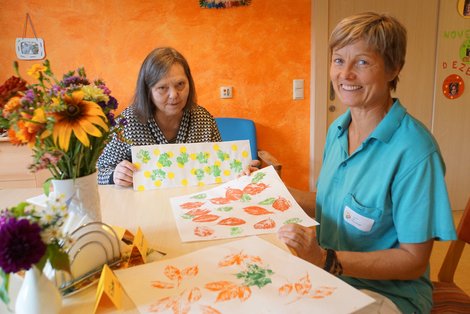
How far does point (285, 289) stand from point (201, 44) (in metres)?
2.44

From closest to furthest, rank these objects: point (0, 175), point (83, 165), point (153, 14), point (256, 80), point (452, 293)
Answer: point (83, 165) < point (452, 293) < point (0, 175) < point (153, 14) < point (256, 80)

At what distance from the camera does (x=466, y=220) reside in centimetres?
128

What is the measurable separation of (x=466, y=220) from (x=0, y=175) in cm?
277

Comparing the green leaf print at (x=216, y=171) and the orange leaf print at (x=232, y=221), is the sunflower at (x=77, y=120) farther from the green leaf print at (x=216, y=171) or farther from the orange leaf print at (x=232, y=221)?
the green leaf print at (x=216, y=171)

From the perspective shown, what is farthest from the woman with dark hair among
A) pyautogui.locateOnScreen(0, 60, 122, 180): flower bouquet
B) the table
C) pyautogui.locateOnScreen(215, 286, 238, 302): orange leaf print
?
pyautogui.locateOnScreen(215, 286, 238, 302): orange leaf print

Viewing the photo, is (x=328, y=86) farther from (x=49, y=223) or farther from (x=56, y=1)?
(x=49, y=223)

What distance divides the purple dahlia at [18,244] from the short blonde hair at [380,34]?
1.00 metres

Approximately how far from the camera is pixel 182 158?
145 cm

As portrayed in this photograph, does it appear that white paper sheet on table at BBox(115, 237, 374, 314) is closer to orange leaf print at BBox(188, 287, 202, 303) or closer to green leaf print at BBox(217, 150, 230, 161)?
orange leaf print at BBox(188, 287, 202, 303)

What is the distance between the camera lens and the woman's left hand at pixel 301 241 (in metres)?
0.93

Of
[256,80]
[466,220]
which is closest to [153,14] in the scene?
[256,80]

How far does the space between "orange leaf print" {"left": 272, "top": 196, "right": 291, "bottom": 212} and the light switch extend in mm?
1950

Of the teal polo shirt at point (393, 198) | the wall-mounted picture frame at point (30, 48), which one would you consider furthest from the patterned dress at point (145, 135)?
the wall-mounted picture frame at point (30, 48)

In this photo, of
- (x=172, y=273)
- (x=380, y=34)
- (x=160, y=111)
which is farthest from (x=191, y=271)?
(x=160, y=111)
